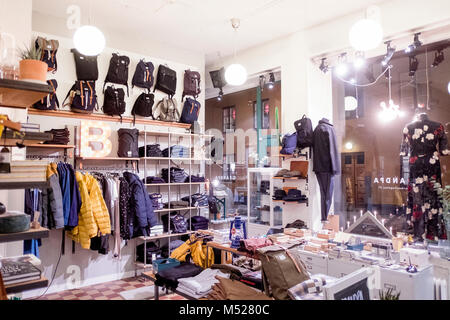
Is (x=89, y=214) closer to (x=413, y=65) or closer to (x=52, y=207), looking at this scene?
(x=52, y=207)

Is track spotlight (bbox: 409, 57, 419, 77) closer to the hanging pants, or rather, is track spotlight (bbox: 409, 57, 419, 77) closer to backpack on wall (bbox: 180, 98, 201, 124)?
the hanging pants

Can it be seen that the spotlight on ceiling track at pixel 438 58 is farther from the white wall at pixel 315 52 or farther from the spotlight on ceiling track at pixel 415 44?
the spotlight on ceiling track at pixel 415 44

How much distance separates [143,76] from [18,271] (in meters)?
3.82

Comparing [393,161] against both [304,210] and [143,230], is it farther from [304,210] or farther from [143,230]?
[143,230]

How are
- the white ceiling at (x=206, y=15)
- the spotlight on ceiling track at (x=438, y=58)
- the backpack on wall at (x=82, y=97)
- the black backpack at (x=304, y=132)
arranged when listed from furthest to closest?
the black backpack at (x=304, y=132) < the backpack on wall at (x=82, y=97) < the white ceiling at (x=206, y=15) < the spotlight on ceiling track at (x=438, y=58)

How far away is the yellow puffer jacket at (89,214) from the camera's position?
13.4 ft

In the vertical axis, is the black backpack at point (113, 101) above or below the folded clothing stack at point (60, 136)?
above

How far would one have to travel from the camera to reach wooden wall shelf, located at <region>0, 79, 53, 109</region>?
161 cm

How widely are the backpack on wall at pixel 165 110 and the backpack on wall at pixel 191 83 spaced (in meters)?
0.37

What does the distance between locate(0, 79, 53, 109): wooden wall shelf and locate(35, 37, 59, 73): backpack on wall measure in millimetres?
2779

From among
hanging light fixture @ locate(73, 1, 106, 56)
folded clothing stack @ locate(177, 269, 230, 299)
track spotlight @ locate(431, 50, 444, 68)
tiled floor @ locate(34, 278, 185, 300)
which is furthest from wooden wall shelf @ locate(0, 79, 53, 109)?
track spotlight @ locate(431, 50, 444, 68)

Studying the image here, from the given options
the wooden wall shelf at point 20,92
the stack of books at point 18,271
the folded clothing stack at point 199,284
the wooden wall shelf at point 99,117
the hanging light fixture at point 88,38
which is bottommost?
the folded clothing stack at point 199,284

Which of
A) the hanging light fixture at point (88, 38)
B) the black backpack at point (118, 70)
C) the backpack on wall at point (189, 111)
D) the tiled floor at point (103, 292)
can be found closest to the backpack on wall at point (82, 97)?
the black backpack at point (118, 70)
